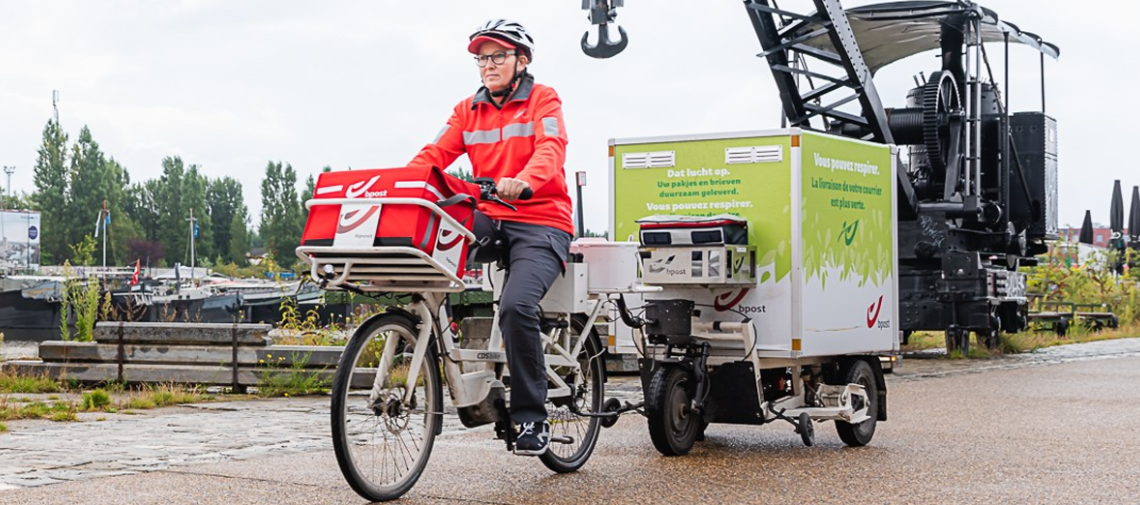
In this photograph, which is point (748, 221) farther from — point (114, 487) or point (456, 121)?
point (114, 487)

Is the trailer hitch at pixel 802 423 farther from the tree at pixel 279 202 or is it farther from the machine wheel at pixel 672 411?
the tree at pixel 279 202

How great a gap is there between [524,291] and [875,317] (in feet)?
12.1

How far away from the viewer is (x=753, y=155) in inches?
341

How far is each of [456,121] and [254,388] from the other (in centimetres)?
629

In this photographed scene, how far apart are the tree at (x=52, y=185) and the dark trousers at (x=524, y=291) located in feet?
401

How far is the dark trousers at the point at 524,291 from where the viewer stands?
6.38m

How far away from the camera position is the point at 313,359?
12.3 m

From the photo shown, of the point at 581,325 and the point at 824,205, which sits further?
the point at 824,205

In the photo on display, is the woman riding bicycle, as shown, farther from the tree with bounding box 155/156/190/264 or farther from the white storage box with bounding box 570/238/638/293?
the tree with bounding box 155/156/190/264

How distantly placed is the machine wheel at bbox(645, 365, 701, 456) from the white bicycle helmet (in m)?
2.28

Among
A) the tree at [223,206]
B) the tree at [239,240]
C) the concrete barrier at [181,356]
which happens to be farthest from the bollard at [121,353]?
the tree at [223,206]

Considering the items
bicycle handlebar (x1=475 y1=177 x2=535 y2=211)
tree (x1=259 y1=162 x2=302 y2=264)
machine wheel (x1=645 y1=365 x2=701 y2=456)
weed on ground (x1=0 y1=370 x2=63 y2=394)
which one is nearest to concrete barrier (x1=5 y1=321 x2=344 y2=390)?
weed on ground (x1=0 y1=370 x2=63 y2=394)

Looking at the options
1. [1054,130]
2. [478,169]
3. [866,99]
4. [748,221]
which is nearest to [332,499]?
[478,169]

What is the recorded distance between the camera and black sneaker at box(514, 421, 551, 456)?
6441 millimetres
